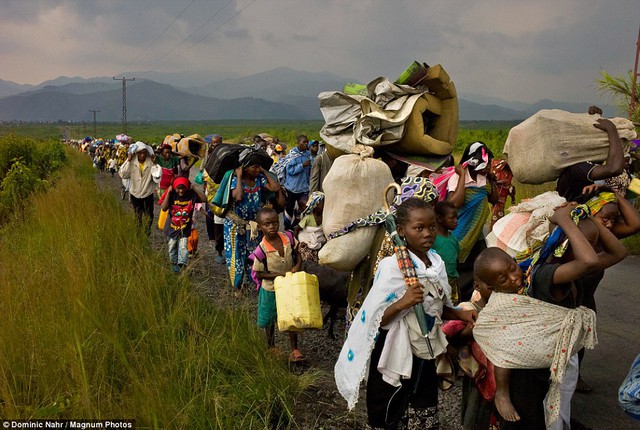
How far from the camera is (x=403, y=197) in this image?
3.62 meters

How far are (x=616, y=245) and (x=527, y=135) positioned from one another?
1136 mm

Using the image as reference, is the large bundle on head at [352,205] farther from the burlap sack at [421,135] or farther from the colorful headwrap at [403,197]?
the burlap sack at [421,135]

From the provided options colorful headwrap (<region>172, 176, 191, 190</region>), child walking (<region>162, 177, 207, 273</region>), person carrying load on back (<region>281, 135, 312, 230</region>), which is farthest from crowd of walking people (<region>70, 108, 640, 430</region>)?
person carrying load on back (<region>281, 135, 312, 230</region>)

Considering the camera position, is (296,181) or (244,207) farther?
(296,181)

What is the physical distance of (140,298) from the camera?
450cm

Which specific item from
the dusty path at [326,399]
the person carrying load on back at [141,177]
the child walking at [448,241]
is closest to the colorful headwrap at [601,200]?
the child walking at [448,241]

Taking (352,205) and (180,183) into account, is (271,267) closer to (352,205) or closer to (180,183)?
(352,205)

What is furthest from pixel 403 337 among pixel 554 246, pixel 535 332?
pixel 554 246

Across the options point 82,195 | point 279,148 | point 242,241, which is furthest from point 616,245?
point 279,148

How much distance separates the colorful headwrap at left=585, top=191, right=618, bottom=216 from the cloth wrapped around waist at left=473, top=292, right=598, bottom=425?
0.82 m

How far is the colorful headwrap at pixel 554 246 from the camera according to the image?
9.13ft

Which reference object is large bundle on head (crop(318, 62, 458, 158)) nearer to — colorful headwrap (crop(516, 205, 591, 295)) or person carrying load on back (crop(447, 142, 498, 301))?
person carrying load on back (crop(447, 142, 498, 301))

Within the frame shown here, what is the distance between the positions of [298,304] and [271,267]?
84 centimetres

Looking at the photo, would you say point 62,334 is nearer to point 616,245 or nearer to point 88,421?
point 88,421
